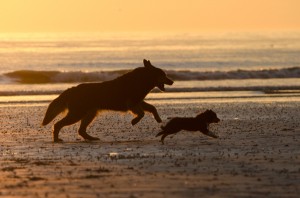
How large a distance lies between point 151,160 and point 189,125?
3.20 meters

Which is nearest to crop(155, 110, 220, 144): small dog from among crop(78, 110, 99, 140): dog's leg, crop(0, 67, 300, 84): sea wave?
crop(78, 110, 99, 140): dog's leg

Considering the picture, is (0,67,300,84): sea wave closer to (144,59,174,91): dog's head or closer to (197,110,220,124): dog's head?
(144,59,174,91): dog's head

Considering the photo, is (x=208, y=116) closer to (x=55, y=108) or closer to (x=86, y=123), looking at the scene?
(x=86, y=123)

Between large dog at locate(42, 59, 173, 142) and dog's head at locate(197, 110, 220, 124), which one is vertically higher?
large dog at locate(42, 59, 173, 142)

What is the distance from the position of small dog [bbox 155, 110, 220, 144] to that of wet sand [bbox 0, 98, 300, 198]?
20 centimetres

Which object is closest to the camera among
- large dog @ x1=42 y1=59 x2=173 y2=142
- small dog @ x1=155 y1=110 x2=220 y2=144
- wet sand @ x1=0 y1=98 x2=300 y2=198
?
wet sand @ x1=0 y1=98 x2=300 y2=198

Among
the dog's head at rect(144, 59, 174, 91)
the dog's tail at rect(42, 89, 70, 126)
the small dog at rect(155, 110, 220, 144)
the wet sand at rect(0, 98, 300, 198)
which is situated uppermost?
the dog's head at rect(144, 59, 174, 91)

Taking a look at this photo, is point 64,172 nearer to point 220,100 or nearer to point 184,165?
point 184,165

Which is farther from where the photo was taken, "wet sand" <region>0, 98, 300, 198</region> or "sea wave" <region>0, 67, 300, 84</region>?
"sea wave" <region>0, 67, 300, 84</region>

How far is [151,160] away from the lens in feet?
44.8

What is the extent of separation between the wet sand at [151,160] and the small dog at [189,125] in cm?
20

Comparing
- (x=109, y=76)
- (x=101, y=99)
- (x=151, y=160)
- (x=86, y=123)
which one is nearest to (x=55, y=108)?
(x=86, y=123)

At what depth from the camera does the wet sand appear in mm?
10727

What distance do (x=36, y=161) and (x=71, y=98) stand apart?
426cm
